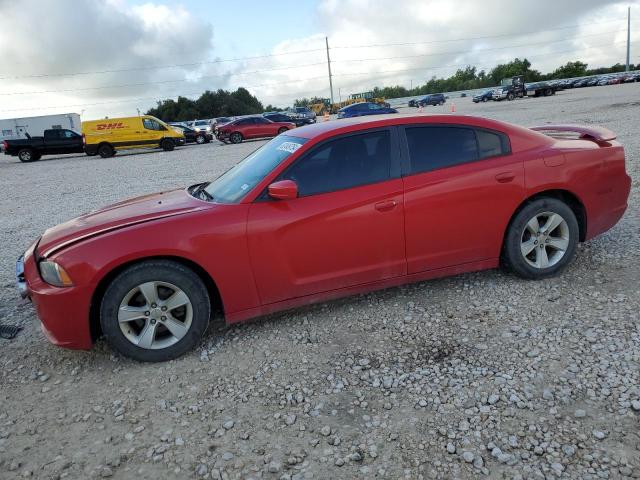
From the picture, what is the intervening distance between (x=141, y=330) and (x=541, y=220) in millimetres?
3326

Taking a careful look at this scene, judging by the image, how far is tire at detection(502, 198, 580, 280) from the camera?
391 centimetres

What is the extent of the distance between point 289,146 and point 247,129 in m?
22.8

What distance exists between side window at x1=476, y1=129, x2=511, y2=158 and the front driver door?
2.47 ft

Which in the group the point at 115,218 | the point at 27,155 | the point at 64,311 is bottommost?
the point at 64,311

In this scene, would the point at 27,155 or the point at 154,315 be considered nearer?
the point at 154,315

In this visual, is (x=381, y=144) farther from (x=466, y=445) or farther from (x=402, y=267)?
(x=466, y=445)

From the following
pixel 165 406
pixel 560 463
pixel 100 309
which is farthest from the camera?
pixel 100 309

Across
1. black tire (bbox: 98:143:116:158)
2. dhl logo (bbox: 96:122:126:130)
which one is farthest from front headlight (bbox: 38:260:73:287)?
dhl logo (bbox: 96:122:126:130)

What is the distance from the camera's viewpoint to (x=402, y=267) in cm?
368

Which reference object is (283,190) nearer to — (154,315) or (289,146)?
(289,146)

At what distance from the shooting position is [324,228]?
11.2 ft

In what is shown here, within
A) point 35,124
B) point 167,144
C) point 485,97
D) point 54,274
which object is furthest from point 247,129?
point 485,97

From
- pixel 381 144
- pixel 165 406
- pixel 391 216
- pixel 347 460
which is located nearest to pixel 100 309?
pixel 165 406

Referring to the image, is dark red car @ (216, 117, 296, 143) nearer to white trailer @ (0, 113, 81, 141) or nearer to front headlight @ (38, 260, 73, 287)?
white trailer @ (0, 113, 81, 141)
